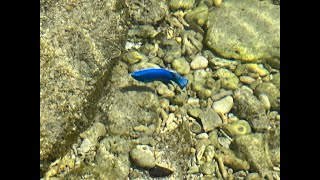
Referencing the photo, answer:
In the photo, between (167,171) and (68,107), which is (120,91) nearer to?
(68,107)

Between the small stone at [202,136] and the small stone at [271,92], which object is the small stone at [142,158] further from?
the small stone at [271,92]

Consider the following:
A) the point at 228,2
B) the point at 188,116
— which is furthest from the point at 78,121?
the point at 228,2

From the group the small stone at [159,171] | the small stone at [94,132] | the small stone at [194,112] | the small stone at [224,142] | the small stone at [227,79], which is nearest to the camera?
the small stone at [159,171]

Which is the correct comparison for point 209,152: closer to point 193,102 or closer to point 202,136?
point 202,136

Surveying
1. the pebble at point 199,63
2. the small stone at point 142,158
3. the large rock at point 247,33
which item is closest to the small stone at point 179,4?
the large rock at point 247,33

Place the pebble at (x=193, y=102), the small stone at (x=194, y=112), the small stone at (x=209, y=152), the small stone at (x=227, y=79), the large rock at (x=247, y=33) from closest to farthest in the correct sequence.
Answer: the small stone at (x=209, y=152)
the small stone at (x=194, y=112)
the pebble at (x=193, y=102)
the small stone at (x=227, y=79)
the large rock at (x=247, y=33)
